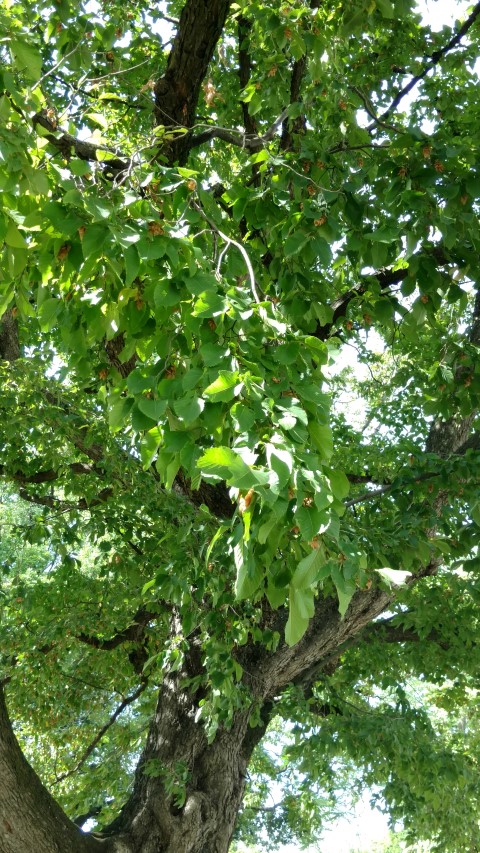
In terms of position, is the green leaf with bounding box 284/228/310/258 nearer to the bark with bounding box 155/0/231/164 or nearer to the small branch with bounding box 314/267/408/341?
the bark with bounding box 155/0/231/164

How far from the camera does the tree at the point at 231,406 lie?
7.36 ft

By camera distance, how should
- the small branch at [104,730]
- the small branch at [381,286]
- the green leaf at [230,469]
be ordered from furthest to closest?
1. the small branch at [104,730]
2. the small branch at [381,286]
3. the green leaf at [230,469]

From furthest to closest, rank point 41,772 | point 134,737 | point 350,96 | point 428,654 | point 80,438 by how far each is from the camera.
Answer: point 41,772
point 134,737
point 428,654
point 80,438
point 350,96

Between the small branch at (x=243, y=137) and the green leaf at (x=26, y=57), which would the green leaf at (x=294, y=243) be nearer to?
Answer: the small branch at (x=243, y=137)

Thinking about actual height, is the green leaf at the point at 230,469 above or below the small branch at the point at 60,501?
below

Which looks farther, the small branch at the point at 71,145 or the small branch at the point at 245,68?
the small branch at the point at 245,68

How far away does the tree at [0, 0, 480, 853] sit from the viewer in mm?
2244

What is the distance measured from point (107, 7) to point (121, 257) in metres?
3.52

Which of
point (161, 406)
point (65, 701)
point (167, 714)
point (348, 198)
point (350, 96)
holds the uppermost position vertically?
point (350, 96)

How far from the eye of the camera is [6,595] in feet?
22.3

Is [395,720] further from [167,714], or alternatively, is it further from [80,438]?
[80,438]

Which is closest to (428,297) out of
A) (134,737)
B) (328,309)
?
(328,309)

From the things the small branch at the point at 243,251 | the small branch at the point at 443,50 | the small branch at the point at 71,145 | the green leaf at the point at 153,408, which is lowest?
the green leaf at the point at 153,408

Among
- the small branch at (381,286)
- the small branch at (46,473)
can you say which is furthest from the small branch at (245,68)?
the small branch at (46,473)
